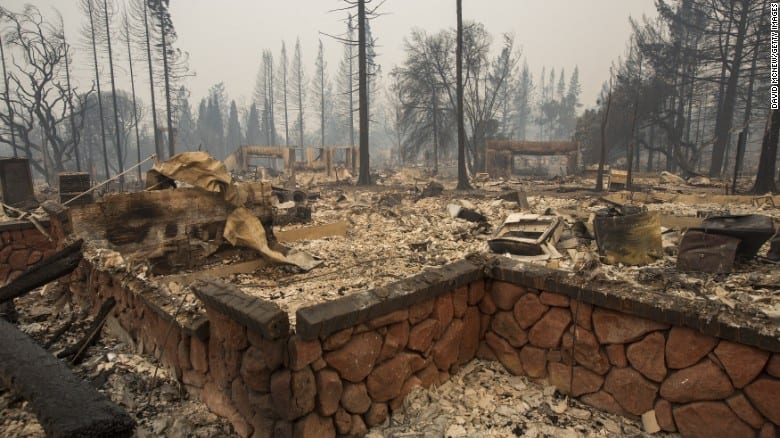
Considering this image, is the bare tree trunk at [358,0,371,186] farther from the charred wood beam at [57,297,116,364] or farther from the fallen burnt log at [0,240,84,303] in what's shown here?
the charred wood beam at [57,297,116,364]

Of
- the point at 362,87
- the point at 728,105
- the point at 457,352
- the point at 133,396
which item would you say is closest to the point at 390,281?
the point at 457,352

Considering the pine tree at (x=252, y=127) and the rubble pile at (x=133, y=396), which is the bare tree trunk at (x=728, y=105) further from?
the pine tree at (x=252, y=127)

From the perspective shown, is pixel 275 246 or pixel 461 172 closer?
pixel 275 246

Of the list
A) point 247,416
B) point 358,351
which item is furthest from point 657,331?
point 247,416

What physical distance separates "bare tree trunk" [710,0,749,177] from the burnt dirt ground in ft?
63.6

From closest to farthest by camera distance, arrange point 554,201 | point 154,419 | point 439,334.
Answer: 1. point 154,419
2. point 439,334
3. point 554,201

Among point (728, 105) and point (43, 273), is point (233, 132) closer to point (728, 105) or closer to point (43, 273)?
point (728, 105)

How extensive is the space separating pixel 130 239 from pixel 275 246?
2015 millimetres

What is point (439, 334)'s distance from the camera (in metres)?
3.28

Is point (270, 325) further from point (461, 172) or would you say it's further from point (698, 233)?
point (461, 172)

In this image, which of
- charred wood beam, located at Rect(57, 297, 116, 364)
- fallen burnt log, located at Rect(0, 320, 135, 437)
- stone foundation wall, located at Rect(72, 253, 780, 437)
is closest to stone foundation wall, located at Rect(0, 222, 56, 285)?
charred wood beam, located at Rect(57, 297, 116, 364)

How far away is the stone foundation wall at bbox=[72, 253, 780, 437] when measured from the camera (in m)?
2.42

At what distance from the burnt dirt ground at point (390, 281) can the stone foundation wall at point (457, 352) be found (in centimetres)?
14

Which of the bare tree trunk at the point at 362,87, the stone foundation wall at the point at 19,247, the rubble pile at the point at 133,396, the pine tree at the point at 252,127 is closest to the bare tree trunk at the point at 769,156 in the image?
the bare tree trunk at the point at 362,87
